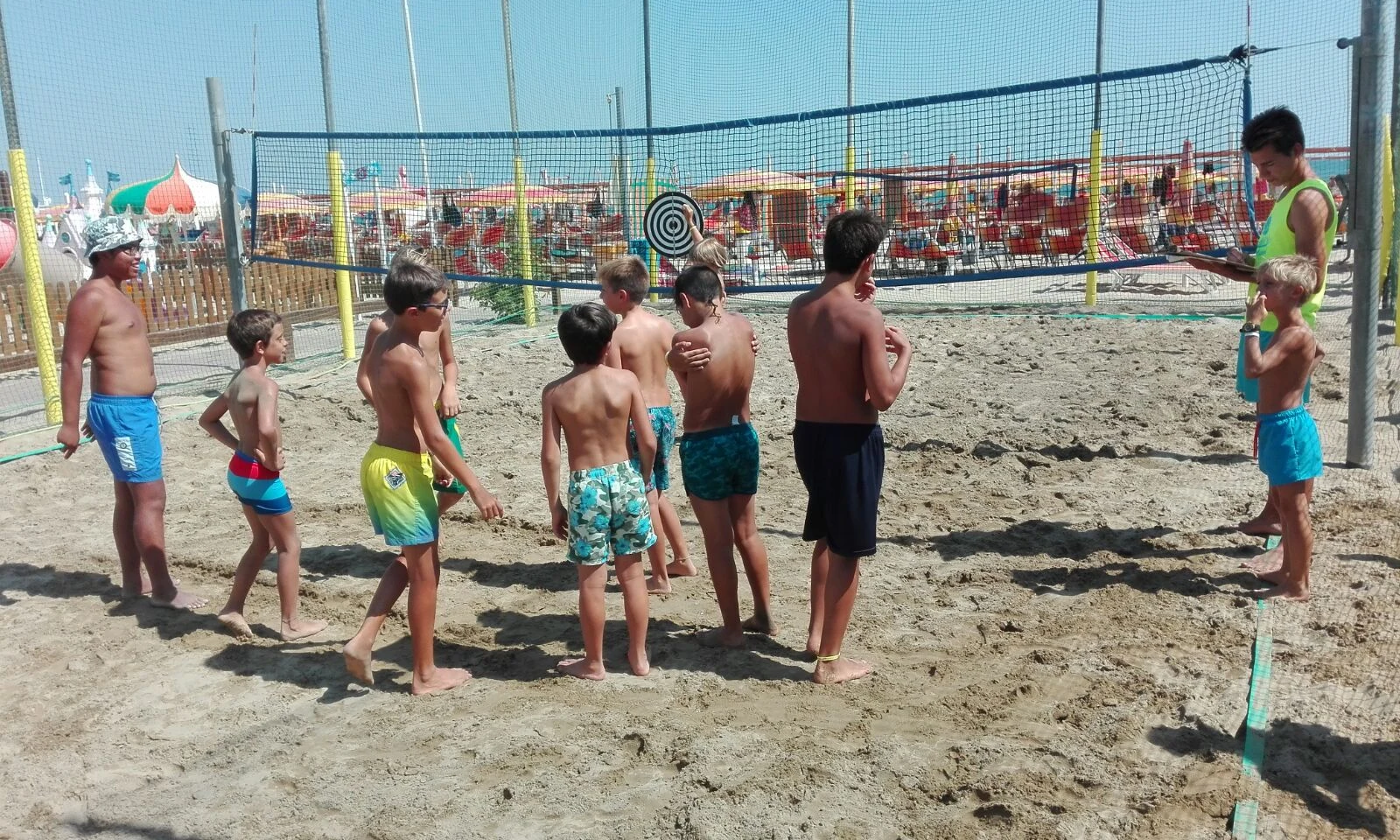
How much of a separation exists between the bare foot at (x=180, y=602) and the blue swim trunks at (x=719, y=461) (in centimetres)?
258

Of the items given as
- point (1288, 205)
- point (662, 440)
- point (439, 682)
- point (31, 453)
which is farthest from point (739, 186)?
point (439, 682)

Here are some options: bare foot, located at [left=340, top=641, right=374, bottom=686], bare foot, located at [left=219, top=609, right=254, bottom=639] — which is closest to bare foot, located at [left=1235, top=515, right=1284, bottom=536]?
bare foot, located at [left=340, top=641, right=374, bottom=686]

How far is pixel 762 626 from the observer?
4453 mm

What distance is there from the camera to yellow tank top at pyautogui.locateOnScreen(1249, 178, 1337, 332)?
16.1ft

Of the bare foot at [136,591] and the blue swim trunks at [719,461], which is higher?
the blue swim trunks at [719,461]

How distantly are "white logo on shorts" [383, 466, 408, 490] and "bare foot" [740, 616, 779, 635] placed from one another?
1577mm

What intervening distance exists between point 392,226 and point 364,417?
7.75ft

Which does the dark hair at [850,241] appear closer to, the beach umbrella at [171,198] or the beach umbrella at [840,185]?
the beach umbrella at [840,185]

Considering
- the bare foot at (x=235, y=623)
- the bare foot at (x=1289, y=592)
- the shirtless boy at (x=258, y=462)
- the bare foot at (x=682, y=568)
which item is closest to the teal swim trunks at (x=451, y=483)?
the shirtless boy at (x=258, y=462)

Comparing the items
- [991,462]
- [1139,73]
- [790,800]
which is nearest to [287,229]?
[991,462]

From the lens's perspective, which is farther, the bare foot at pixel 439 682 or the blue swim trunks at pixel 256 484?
the blue swim trunks at pixel 256 484

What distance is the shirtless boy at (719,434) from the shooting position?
413cm

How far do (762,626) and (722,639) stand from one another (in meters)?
0.21

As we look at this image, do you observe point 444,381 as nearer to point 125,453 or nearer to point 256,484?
point 256,484
